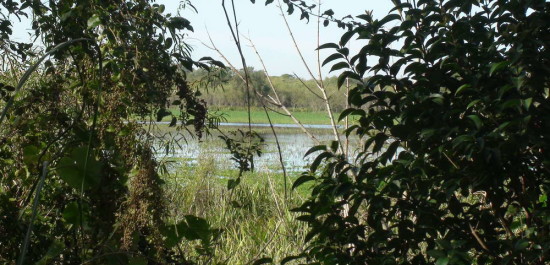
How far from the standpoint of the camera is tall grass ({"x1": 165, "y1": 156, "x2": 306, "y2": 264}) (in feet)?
18.1

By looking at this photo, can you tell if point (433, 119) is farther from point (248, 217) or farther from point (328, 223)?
point (248, 217)

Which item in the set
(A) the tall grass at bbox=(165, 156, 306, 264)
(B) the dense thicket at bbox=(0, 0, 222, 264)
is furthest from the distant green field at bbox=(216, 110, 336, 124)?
(B) the dense thicket at bbox=(0, 0, 222, 264)

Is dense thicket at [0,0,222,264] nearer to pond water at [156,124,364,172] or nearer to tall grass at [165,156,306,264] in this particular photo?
pond water at [156,124,364,172]

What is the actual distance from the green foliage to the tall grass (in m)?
2.07

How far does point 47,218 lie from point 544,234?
5.94 ft

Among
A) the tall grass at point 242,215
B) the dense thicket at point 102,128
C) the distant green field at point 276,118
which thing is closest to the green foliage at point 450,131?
the dense thicket at point 102,128

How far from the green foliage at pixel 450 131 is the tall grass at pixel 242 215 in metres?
2.07

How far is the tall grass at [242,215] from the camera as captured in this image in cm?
550

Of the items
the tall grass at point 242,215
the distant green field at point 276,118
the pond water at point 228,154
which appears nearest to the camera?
the tall grass at point 242,215

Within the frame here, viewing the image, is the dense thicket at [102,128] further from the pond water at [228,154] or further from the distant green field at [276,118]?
the distant green field at [276,118]

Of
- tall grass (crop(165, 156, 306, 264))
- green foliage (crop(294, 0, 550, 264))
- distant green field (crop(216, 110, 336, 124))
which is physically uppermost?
green foliage (crop(294, 0, 550, 264))

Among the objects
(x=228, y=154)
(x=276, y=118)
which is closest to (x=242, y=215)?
(x=228, y=154)

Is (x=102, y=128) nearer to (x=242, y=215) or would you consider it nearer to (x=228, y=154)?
(x=242, y=215)

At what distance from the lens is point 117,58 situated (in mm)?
2480
